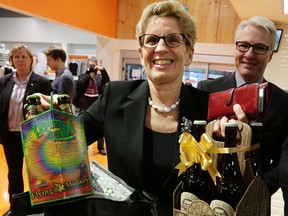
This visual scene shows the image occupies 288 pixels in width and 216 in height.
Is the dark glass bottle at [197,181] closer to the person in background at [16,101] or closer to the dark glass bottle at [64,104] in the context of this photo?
the dark glass bottle at [64,104]

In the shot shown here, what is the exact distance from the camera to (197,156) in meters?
0.69

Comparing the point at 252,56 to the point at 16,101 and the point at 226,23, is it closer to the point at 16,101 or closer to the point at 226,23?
the point at 16,101

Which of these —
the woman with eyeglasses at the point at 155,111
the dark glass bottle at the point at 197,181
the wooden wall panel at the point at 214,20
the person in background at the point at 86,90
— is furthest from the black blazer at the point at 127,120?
the wooden wall panel at the point at 214,20

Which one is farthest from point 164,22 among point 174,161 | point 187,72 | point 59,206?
point 187,72

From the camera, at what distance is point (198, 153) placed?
693 mm

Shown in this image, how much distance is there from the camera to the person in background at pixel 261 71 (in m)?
1.24

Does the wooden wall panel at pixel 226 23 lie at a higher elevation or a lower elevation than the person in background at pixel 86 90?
higher

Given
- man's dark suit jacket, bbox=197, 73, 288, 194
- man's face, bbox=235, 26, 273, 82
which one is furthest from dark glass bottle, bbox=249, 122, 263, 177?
man's face, bbox=235, 26, 273, 82

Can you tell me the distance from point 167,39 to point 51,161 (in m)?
0.56

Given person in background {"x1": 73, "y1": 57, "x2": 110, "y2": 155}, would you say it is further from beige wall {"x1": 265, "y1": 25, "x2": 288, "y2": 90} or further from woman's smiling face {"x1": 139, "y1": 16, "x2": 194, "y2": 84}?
woman's smiling face {"x1": 139, "y1": 16, "x2": 194, "y2": 84}

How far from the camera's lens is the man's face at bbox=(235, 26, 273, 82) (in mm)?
1394

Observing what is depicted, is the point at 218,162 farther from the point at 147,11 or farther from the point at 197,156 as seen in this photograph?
the point at 147,11

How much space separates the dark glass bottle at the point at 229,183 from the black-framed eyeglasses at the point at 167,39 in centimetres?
47

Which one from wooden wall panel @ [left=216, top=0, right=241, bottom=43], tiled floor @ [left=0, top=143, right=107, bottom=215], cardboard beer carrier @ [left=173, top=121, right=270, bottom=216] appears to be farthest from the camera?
wooden wall panel @ [left=216, top=0, right=241, bottom=43]
